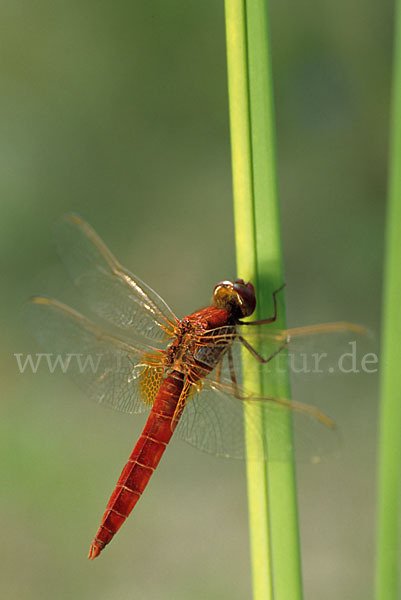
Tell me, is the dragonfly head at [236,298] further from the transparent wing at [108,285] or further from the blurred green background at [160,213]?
the blurred green background at [160,213]

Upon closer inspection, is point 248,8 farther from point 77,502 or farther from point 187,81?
point 77,502

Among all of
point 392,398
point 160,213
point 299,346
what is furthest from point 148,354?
point 160,213

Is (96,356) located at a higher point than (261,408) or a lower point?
higher

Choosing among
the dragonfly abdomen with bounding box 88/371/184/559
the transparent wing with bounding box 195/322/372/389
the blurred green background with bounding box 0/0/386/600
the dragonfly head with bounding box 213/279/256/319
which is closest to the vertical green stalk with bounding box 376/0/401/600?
the transparent wing with bounding box 195/322/372/389

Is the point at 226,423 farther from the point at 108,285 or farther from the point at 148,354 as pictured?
the point at 108,285

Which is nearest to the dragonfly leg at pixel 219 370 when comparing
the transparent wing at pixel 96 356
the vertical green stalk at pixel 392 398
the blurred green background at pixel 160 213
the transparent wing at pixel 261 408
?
the transparent wing at pixel 261 408

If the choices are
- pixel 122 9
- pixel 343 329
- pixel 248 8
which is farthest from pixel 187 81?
pixel 343 329
